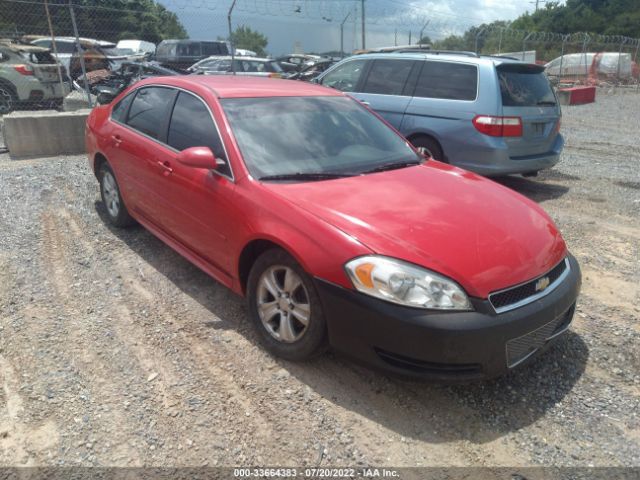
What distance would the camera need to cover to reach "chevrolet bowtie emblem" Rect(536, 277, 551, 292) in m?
2.75

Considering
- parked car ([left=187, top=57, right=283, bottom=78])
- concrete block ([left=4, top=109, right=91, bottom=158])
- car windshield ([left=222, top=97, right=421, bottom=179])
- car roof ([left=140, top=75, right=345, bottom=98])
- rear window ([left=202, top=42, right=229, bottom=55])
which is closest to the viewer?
car windshield ([left=222, top=97, right=421, bottom=179])

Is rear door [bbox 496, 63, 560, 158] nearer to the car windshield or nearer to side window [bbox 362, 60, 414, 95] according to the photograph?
side window [bbox 362, 60, 414, 95]

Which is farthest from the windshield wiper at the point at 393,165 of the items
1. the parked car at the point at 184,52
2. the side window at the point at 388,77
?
the parked car at the point at 184,52

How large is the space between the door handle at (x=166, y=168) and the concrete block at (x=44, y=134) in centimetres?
576

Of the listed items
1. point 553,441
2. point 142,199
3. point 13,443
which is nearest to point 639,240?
point 553,441

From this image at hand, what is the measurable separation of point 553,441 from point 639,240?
345cm

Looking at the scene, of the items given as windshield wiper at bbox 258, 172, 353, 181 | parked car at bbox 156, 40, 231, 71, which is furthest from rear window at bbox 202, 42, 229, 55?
windshield wiper at bbox 258, 172, 353, 181

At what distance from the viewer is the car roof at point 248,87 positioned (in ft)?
12.6

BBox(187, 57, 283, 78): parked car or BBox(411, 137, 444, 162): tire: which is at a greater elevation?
BBox(187, 57, 283, 78): parked car

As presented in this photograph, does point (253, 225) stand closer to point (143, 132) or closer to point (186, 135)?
point (186, 135)

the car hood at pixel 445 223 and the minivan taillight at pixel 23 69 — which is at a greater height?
the minivan taillight at pixel 23 69

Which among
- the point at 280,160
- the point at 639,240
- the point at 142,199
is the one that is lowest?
the point at 639,240

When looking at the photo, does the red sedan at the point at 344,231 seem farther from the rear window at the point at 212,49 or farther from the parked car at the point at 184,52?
the rear window at the point at 212,49

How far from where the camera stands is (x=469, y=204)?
3.16m
